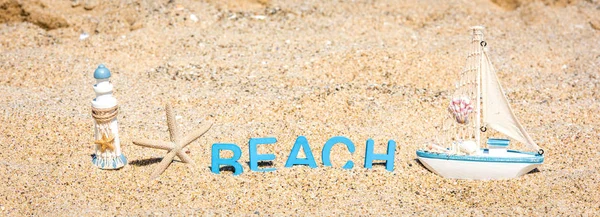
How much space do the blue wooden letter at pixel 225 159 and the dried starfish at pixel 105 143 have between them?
0.87 metres

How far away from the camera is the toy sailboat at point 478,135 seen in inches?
236

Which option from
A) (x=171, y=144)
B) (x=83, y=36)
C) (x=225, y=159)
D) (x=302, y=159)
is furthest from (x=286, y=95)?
(x=83, y=36)

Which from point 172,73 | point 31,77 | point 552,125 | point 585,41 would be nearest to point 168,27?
point 172,73

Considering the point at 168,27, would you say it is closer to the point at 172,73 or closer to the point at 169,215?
the point at 172,73

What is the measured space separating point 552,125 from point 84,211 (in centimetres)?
473

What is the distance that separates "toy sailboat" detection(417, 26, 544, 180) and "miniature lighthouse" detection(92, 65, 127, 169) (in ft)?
8.80

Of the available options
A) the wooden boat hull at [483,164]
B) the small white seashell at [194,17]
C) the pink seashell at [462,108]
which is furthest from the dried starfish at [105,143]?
the small white seashell at [194,17]

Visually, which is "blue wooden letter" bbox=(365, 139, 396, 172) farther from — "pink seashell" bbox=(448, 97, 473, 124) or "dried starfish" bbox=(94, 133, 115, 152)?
"dried starfish" bbox=(94, 133, 115, 152)

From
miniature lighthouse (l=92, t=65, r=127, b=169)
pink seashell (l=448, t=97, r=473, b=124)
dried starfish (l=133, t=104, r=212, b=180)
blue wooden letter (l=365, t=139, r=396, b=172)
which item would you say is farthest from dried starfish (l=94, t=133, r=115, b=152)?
pink seashell (l=448, t=97, r=473, b=124)

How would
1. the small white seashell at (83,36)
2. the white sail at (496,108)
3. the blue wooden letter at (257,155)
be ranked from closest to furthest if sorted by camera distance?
the white sail at (496,108)
the blue wooden letter at (257,155)
the small white seashell at (83,36)

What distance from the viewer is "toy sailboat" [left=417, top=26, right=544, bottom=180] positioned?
5.99 m

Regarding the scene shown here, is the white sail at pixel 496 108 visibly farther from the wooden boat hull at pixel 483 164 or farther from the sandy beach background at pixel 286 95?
the sandy beach background at pixel 286 95

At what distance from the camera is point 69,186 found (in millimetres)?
5910

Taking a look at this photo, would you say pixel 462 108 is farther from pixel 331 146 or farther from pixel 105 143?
pixel 105 143
